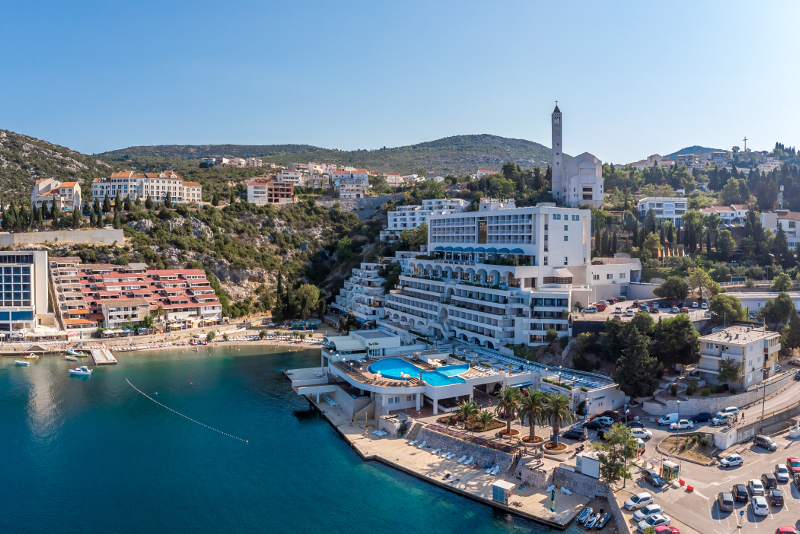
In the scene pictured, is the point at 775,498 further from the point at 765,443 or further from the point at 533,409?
the point at 533,409

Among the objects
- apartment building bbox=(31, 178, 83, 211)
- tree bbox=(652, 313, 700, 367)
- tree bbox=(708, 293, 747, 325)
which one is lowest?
tree bbox=(652, 313, 700, 367)

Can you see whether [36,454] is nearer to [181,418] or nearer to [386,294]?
[181,418]

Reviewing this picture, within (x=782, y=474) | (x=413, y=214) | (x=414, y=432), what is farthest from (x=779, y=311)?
(x=413, y=214)

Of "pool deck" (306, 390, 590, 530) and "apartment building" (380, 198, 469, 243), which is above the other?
"apartment building" (380, 198, 469, 243)

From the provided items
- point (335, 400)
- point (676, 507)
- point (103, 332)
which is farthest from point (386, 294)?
point (676, 507)

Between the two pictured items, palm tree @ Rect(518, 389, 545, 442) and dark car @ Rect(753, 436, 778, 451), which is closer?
dark car @ Rect(753, 436, 778, 451)

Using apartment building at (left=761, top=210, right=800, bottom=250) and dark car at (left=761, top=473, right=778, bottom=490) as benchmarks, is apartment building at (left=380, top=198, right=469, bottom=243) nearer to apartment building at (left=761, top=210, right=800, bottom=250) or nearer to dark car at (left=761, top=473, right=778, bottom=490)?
apartment building at (left=761, top=210, right=800, bottom=250)

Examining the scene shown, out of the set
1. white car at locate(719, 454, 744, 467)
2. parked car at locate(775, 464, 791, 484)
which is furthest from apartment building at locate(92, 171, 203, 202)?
parked car at locate(775, 464, 791, 484)
